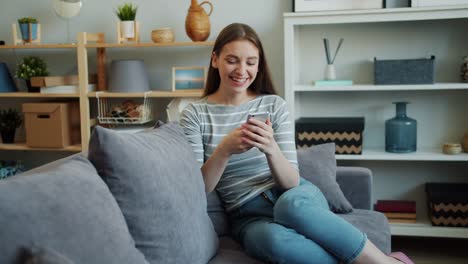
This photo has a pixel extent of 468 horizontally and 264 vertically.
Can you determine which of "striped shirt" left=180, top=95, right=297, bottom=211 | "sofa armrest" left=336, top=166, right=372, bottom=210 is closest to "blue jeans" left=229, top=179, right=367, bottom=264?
"striped shirt" left=180, top=95, right=297, bottom=211

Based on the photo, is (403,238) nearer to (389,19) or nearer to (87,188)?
(389,19)

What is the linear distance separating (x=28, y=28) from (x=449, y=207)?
103 inches

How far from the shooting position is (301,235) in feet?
5.21

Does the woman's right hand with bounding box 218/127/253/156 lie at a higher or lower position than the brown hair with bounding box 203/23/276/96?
lower

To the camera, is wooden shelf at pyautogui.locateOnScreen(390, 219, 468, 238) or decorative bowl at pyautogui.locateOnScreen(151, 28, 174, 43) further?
decorative bowl at pyautogui.locateOnScreen(151, 28, 174, 43)

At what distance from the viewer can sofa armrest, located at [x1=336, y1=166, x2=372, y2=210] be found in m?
2.22

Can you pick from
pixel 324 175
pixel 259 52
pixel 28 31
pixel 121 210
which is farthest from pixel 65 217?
pixel 28 31

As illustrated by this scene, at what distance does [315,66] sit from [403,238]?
1.12 meters

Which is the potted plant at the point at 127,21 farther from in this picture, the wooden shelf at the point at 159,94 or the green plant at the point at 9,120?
the green plant at the point at 9,120

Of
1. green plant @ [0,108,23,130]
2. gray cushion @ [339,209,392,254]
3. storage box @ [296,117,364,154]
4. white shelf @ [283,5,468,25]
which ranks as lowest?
gray cushion @ [339,209,392,254]

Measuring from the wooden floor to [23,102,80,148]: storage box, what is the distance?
6.56 feet

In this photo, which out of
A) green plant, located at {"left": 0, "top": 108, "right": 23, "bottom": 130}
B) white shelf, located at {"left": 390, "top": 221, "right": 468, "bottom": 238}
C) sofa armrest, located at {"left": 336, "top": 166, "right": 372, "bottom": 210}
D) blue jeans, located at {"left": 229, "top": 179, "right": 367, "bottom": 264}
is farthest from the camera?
green plant, located at {"left": 0, "top": 108, "right": 23, "bottom": 130}

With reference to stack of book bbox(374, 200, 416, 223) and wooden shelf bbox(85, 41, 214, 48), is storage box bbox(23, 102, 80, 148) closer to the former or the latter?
wooden shelf bbox(85, 41, 214, 48)

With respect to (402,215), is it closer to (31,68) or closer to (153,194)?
(153,194)
